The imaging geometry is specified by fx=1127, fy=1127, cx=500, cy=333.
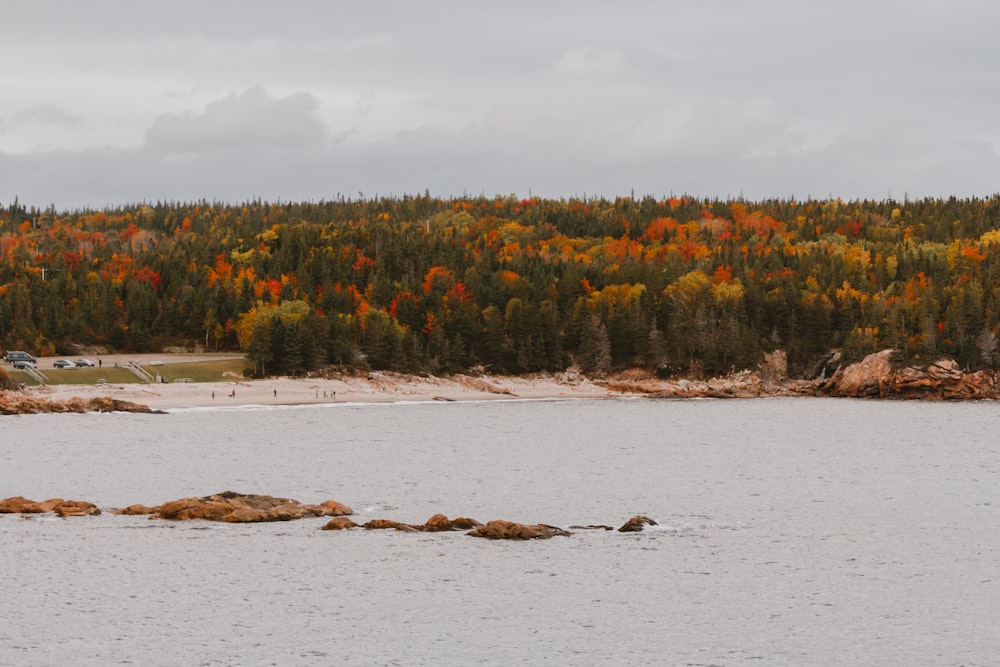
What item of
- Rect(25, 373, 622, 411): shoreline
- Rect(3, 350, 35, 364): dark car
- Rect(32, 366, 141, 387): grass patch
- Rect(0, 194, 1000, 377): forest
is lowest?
Rect(25, 373, 622, 411): shoreline

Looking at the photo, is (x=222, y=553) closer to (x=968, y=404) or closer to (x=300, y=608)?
(x=300, y=608)

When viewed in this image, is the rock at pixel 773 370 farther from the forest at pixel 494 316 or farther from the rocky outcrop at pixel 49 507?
the rocky outcrop at pixel 49 507

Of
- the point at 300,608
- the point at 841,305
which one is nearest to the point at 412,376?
the point at 841,305

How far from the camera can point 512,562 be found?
1575 inches

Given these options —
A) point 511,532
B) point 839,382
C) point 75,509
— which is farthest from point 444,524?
point 839,382

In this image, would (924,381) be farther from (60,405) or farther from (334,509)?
(334,509)

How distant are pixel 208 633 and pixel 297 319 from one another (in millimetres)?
122768

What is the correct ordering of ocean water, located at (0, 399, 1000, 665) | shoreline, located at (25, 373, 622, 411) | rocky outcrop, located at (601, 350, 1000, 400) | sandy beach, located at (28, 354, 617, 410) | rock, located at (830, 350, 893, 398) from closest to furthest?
ocean water, located at (0, 399, 1000, 665) < shoreline, located at (25, 373, 622, 411) < sandy beach, located at (28, 354, 617, 410) < rocky outcrop, located at (601, 350, 1000, 400) < rock, located at (830, 350, 893, 398)

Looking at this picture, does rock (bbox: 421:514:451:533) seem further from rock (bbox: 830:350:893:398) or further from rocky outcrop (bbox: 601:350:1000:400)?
rock (bbox: 830:350:893:398)

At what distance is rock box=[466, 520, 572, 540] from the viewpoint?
146ft

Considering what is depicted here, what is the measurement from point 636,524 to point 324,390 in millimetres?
93091

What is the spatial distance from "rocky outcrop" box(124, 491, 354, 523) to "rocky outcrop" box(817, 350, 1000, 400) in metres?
122

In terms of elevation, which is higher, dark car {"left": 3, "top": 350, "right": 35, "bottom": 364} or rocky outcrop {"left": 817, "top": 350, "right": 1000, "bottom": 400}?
dark car {"left": 3, "top": 350, "right": 35, "bottom": 364}

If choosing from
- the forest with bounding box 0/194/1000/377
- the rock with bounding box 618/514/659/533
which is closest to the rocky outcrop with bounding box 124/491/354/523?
the rock with bounding box 618/514/659/533
